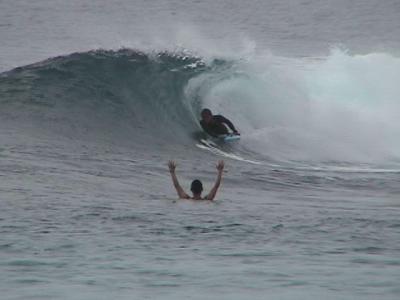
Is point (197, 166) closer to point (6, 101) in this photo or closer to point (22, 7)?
point (6, 101)

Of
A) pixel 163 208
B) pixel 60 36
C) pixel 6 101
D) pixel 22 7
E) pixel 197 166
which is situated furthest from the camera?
pixel 22 7

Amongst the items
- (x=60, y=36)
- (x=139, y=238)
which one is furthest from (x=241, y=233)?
(x=60, y=36)

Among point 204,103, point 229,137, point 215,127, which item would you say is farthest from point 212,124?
point 204,103

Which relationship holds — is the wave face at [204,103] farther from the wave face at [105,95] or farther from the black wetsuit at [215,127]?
the black wetsuit at [215,127]

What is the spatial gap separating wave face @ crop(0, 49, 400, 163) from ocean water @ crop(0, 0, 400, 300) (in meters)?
0.05

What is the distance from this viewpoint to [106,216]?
45.0 ft

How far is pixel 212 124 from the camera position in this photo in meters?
23.8

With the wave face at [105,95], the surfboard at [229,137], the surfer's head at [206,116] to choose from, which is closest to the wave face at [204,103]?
the wave face at [105,95]

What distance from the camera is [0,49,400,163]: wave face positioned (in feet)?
74.9

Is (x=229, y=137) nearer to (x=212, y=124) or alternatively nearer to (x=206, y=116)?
(x=212, y=124)

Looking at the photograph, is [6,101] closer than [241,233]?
No

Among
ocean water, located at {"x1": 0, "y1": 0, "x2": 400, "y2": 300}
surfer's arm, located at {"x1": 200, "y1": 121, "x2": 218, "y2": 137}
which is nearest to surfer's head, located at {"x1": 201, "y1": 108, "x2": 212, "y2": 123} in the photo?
surfer's arm, located at {"x1": 200, "y1": 121, "x2": 218, "y2": 137}

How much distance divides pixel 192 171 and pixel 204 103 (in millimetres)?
6973

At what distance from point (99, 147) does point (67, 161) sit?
6.49 feet
